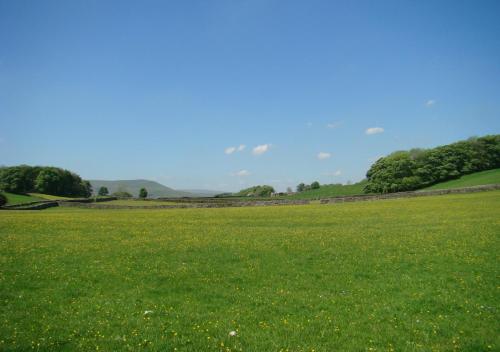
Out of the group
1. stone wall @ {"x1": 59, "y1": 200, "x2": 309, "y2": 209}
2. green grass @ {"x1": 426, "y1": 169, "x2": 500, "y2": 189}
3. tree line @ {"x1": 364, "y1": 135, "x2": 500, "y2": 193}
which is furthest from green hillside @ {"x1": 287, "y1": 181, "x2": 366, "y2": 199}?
stone wall @ {"x1": 59, "y1": 200, "x2": 309, "y2": 209}

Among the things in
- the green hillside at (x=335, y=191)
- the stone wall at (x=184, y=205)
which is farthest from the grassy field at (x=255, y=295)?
the green hillside at (x=335, y=191)

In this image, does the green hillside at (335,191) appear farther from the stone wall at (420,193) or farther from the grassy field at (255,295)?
the grassy field at (255,295)

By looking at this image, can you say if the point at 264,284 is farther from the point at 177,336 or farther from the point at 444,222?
the point at 444,222

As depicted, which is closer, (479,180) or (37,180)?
(479,180)

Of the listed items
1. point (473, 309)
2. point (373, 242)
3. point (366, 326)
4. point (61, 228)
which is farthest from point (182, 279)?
point (61, 228)

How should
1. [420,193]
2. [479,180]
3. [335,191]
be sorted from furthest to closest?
1. [335,191]
2. [479,180]
3. [420,193]

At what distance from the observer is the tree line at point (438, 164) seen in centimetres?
9456

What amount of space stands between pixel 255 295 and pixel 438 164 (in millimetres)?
102751

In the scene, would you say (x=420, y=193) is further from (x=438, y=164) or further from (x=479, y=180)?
(x=438, y=164)

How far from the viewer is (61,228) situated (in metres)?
28.3

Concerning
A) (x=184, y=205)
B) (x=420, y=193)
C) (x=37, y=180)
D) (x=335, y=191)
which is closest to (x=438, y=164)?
(x=335, y=191)

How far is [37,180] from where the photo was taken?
123m

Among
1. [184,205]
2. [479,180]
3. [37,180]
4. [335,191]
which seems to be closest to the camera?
[184,205]

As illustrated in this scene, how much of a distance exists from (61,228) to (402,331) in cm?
2849
